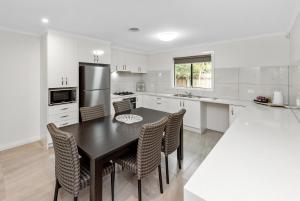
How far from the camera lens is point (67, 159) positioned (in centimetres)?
141

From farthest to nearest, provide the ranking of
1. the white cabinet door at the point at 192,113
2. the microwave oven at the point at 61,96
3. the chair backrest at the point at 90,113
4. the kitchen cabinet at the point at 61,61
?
the white cabinet door at the point at 192,113 → the microwave oven at the point at 61,96 → the kitchen cabinet at the point at 61,61 → the chair backrest at the point at 90,113

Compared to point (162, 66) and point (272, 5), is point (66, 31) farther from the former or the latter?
point (272, 5)

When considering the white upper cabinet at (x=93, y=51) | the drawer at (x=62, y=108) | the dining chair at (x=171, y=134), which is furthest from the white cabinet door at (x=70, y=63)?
the dining chair at (x=171, y=134)

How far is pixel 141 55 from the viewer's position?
5.22 m

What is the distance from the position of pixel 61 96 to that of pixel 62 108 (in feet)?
0.79

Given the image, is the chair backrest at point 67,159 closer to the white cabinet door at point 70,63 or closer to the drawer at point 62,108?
the drawer at point 62,108

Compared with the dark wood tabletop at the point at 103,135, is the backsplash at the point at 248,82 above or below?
above

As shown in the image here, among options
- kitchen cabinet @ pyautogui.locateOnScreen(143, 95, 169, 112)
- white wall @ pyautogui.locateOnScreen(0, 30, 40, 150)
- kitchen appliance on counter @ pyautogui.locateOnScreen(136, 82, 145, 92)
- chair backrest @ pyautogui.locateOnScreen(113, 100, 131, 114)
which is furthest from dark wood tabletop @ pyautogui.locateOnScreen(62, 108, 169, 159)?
kitchen appliance on counter @ pyautogui.locateOnScreen(136, 82, 145, 92)

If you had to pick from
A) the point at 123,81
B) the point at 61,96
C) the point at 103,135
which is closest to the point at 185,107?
the point at 123,81

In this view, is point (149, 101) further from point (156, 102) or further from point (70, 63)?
point (70, 63)

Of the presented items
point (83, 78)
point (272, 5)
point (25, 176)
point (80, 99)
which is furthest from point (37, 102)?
point (272, 5)

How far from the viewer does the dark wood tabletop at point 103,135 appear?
146 centimetres

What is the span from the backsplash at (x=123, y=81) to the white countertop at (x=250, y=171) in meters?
3.98

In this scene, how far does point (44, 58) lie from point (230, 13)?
3301mm
